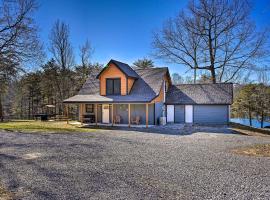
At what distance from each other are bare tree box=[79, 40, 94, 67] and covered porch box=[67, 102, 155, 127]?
1288 centimetres

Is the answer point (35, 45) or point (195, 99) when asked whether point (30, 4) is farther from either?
point (195, 99)

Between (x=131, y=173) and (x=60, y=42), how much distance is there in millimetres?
27238

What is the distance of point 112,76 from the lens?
20469 mm

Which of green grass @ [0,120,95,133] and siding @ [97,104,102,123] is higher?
siding @ [97,104,102,123]

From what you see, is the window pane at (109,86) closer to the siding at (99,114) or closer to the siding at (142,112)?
the siding at (99,114)

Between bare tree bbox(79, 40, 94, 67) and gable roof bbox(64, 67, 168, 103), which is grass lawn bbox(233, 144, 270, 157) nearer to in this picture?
gable roof bbox(64, 67, 168, 103)

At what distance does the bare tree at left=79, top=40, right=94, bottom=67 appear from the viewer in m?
32.5

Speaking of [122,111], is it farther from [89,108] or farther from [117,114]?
[89,108]

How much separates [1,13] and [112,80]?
9.51 m

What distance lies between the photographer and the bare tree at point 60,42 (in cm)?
2986

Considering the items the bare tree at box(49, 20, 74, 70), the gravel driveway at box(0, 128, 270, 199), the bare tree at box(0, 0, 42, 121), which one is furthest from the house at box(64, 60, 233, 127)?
the bare tree at box(49, 20, 74, 70)

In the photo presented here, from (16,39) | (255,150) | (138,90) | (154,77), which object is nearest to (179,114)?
(154,77)

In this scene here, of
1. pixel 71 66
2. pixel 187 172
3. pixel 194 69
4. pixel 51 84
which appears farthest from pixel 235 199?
pixel 51 84

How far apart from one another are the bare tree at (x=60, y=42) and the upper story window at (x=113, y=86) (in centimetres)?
1237
